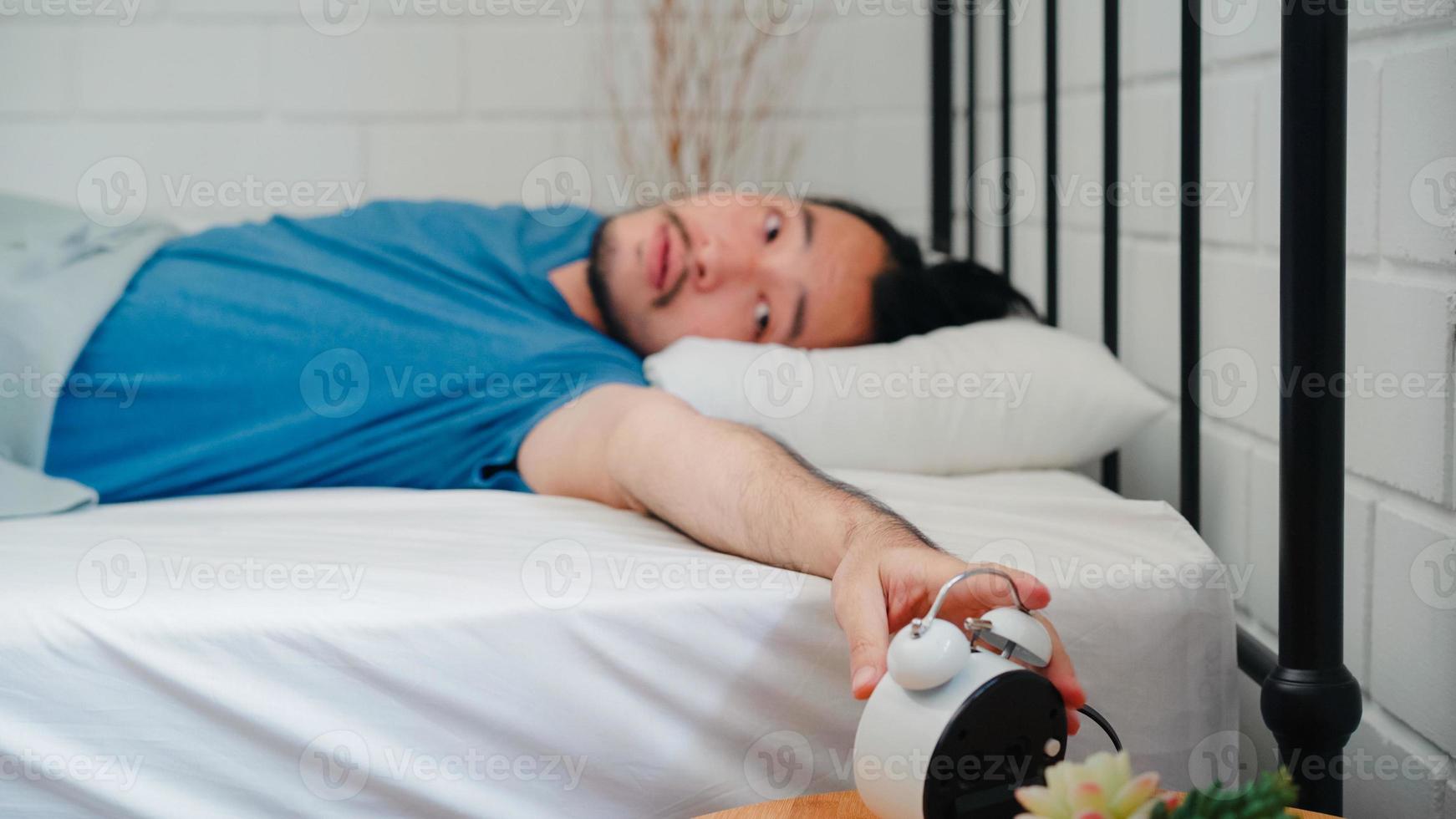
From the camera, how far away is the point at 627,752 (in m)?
0.77

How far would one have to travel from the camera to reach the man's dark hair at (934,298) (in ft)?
4.65

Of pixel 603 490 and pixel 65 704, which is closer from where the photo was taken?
pixel 65 704

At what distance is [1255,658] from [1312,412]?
303 mm

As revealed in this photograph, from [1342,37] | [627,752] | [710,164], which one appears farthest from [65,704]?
[710,164]

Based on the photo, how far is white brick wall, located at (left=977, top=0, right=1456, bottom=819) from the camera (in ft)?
2.44

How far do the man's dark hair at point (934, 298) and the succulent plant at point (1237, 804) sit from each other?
988 mm

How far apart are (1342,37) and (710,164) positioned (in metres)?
1.25

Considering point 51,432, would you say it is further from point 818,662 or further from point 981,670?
point 981,670

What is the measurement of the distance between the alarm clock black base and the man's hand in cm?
3
